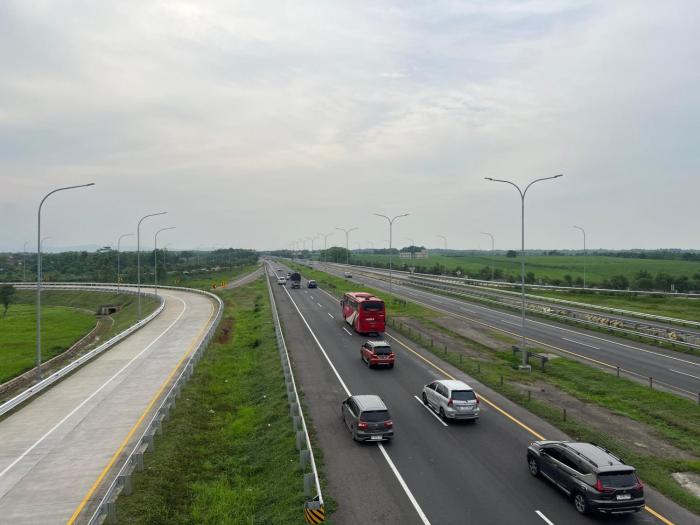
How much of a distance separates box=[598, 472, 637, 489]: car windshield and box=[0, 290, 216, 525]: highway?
15312 millimetres

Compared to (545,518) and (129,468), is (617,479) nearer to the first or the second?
(545,518)

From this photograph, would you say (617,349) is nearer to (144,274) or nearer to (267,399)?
(267,399)

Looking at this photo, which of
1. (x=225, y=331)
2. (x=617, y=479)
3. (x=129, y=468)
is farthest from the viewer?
(x=225, y=331)

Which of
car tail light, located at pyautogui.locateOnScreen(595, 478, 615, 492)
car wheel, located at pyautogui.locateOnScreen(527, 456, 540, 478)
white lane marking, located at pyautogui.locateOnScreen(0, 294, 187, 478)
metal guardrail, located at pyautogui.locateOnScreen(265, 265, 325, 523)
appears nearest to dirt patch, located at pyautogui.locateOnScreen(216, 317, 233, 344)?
white lane marking, located at pyautogui.locateOnScreen(0, 294, 187, 478)

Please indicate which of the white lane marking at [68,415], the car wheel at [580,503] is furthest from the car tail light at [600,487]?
the white lane marking at [68,415]

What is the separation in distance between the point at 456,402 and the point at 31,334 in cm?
6192

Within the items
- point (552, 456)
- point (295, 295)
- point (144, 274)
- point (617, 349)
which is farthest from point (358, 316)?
point (144, 274)

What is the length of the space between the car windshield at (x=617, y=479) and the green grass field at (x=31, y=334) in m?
43.1

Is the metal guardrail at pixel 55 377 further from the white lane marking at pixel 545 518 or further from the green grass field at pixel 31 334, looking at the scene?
the white lane marking at pixel 545 518

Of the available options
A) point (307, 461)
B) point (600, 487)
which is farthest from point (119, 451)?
point (600, 487)

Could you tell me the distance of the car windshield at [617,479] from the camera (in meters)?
14.6

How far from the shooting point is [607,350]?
4000cm

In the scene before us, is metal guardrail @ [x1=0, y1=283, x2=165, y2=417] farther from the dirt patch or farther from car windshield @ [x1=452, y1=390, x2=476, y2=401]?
car windshield @ [x1=452, y1=390, x2=476, y2=401]

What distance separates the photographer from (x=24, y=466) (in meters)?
18.6
